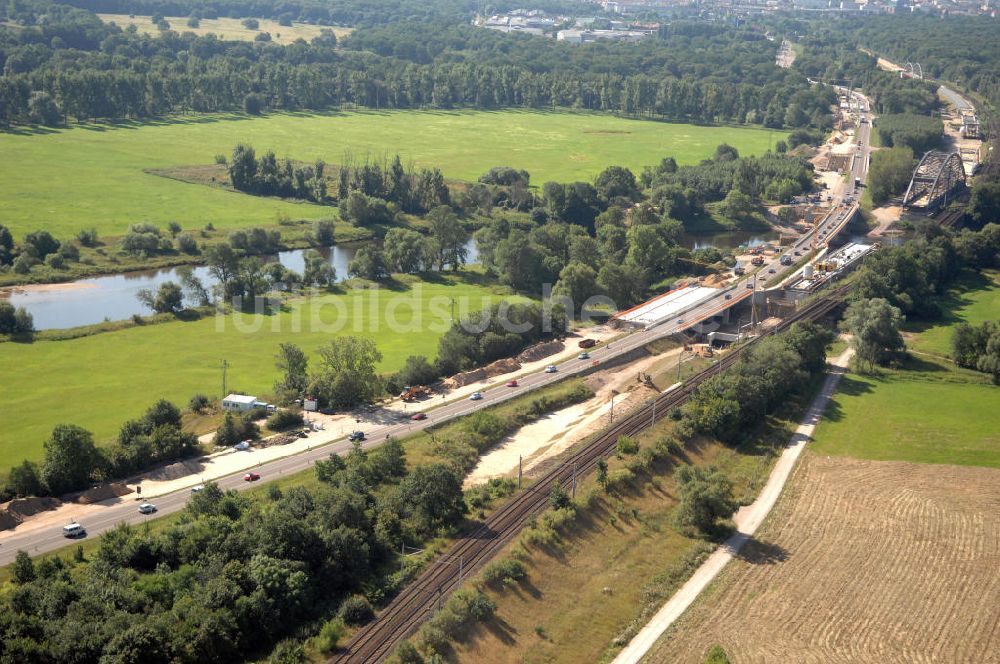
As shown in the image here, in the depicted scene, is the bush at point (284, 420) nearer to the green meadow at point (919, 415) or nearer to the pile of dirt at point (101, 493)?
the pile of dirt at point (101, 493)

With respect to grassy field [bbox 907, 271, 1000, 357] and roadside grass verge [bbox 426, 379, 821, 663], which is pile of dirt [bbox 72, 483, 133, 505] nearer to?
roadside grass verge [bbox 426, 379, 821, 663]

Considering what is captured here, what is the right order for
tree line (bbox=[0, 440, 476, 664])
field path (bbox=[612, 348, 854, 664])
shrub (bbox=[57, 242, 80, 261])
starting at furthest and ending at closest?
shrub (bbox=[57, 242, 80, 261]) → field path (bbox=[612, 348, 854, 664]) → tree line (bbox=[0, 440, 476, 664])

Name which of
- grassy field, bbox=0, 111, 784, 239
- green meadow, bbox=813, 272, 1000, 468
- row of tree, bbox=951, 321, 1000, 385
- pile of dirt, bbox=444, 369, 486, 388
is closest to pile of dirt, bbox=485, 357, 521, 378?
pile of dirt, bbox=444, 369, 486, 388

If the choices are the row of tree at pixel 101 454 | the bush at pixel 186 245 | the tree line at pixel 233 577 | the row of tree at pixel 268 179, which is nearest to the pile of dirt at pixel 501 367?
the row of tree at pixel 101 454

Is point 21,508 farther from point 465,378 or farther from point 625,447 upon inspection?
point 625,447

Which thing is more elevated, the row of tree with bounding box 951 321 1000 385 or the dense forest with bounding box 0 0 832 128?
the dense forest with bounding box 0 0 832 128

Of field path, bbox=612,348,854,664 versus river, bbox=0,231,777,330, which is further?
river, bbox=0,231,777,330

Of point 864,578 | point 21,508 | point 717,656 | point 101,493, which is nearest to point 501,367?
point 101,493
